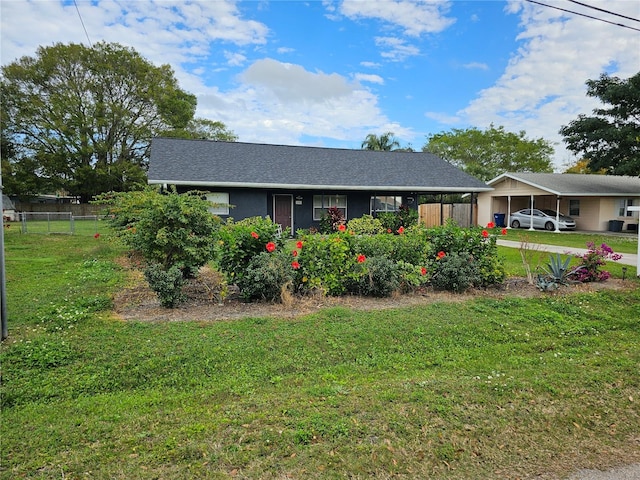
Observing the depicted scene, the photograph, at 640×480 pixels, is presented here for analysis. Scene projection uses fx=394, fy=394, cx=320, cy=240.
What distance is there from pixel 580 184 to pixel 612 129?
3.48m

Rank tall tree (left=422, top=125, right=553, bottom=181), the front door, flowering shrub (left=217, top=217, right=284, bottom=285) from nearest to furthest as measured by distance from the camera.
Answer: flowering shrub (left=217, top=217, right=284, bottom=285) → the front door → tall tree (left=422, top=125, right=553, bottom=181)

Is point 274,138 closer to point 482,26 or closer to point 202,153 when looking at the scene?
point 202,153

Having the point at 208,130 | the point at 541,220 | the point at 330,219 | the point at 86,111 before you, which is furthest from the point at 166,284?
the point at 208,130

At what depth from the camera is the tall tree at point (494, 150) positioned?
37188mm

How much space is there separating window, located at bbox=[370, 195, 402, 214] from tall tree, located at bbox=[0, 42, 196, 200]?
23305 millimetres

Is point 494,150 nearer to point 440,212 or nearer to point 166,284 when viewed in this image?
point 440,212

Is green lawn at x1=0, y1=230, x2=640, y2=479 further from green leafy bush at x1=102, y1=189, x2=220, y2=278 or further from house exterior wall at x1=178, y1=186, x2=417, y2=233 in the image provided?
house exterior wall at x1=178, y1=186, x2=417, y2=233

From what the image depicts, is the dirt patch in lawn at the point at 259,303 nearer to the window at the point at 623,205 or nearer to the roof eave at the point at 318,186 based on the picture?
the roof eave at the point at 318,186

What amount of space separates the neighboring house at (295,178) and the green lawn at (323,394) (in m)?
10.9

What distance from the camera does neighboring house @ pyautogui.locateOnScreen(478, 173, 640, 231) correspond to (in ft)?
73.3

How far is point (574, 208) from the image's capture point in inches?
961

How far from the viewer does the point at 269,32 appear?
378 inches

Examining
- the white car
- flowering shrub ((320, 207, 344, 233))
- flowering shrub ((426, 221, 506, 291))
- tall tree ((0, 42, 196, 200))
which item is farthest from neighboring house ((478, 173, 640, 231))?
tall tree ((0, 42, 196, 200))

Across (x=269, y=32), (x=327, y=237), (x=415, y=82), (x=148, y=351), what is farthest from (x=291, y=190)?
(x=148, y=351)
